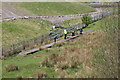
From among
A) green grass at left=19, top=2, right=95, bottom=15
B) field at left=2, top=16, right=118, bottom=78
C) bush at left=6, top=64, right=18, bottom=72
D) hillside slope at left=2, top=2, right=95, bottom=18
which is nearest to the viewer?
field at left=2, top=16, right=118, bottom=78

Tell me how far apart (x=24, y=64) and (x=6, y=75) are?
107 inches

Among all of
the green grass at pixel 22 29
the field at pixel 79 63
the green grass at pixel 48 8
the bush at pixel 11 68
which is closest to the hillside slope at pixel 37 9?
the green grass at pixel 48 8

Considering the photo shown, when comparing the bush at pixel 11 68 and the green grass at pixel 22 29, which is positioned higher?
the green grass at pixel 22 29

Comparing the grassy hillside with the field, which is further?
the grassy hillside

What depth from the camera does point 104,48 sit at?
11836 millimetres

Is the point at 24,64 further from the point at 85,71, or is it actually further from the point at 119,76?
the point at 119,76

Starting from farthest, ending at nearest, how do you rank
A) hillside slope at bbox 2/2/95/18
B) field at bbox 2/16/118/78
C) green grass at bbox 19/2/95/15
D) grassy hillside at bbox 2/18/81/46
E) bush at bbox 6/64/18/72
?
green grass at bbox 19/2/95/15, hillside slope at bbox 2/2/95/18, grassy hillside at bbox 2/18/81/46, bush at bbox 6/64/18/72, field at bbox 2/16/118/78

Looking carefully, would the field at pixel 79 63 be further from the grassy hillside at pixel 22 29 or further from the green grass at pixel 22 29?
the green grass at pixel 22 29

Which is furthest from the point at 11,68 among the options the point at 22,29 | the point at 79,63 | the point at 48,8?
the point at 48,8

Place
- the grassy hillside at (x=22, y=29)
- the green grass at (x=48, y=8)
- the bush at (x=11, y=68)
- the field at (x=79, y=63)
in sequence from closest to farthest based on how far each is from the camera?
the field at (x=79, y=63) → the bush at (x=11, y=68) → the grassy hillside at (x=22, y=29) → the green grass at (x=48, y=8)

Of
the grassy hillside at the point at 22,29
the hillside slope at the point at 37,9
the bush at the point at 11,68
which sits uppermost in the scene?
the hillside slope at the point at 37,9

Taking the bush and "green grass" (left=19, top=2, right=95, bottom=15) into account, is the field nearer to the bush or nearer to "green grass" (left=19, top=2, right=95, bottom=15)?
the bush

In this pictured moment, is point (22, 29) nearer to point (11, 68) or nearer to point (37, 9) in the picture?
point (37, 9)

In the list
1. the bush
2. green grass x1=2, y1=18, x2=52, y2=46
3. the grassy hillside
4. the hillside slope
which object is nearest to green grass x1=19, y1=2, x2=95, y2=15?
the hillside slope
